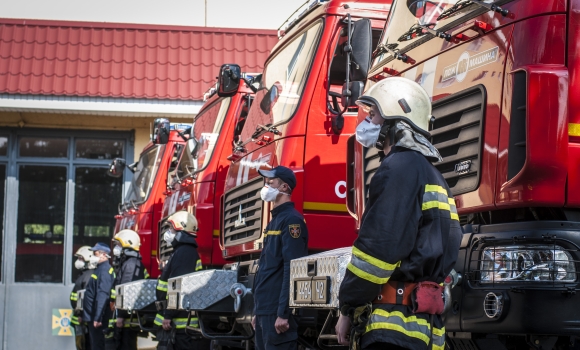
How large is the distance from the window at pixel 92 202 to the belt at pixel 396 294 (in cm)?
1463

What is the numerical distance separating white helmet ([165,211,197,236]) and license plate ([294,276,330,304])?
4085 millimetres

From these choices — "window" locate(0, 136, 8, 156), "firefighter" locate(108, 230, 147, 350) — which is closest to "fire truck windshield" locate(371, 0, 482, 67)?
"firefighter" locate(108, 230, 147, 350)

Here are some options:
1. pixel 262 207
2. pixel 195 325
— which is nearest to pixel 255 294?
pixel 262 207

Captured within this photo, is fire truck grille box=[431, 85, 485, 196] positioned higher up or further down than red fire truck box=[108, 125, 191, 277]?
further down

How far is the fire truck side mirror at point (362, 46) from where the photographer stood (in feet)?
21.4

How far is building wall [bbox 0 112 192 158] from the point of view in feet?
58.6

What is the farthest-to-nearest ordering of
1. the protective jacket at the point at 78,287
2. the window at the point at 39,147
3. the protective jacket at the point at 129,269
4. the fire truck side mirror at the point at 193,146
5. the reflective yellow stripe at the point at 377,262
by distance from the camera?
1. the window at the point at 39,147
2. the protective jacket at the point at 78,287
3. the protective jacket at the point at 129,269
4. the fire truck side mirror at the point at 193,146
5. the reflective yellow stripe at the point at 377,262

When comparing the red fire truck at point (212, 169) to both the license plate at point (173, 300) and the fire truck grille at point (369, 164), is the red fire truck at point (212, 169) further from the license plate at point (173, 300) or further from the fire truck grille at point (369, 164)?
the fire truck grille at point (369, 164)

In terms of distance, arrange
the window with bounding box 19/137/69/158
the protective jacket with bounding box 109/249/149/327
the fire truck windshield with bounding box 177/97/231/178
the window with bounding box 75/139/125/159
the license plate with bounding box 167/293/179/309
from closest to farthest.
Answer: the license plate with bounding box 167/293/179/309 → the fire truck windshield with bounding box 177/97/231/178 → the protective jacket with bounding box 109/249/149/327 → the window with bounding box 19/137/69/158 → the window with bounding box 75/139/125/159

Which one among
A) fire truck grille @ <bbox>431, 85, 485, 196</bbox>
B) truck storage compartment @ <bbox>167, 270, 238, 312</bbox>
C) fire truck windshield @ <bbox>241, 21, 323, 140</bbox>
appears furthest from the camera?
truck storage compartment @ <bbox>167, 270, 238, 312</bbox>

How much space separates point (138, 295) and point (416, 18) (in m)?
6.32

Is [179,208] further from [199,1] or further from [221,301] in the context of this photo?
Result: [199,1]

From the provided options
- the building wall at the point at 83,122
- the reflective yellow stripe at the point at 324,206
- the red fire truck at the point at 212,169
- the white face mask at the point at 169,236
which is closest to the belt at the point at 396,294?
the reflective yellow stripe at the point at 324,206

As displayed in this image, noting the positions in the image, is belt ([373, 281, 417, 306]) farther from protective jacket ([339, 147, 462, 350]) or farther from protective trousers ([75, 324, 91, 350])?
protective trousers ([75, 324, 91, 350])
